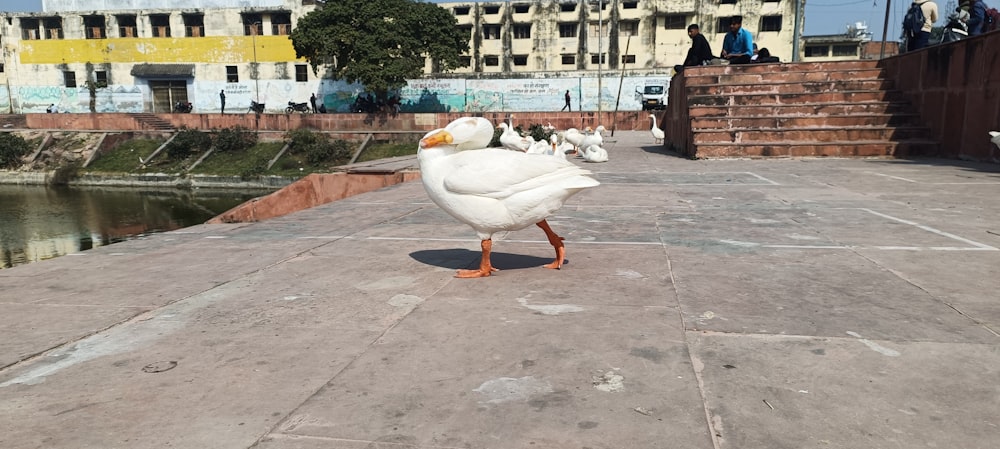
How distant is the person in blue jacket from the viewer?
14.9 meters

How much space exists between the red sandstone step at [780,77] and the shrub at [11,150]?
35.7 m

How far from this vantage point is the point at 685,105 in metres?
14.7

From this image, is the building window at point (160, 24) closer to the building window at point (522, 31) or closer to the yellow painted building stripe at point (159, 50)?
the yellow painted building stripe at point (159, 50)

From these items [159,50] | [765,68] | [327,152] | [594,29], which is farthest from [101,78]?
[765,68]

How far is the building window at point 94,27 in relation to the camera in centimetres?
4706

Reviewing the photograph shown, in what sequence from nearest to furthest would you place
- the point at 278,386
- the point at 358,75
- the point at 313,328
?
the point at 278,386 → the point at 313,328 → the point at 358,75

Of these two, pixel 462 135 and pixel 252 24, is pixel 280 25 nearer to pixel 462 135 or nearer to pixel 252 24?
pixel 252 24

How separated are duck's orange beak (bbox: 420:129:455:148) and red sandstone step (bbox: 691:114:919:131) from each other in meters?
10.2

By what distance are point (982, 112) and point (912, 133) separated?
1.73 meters

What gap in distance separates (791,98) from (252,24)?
42950 mm

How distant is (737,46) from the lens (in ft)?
50.0

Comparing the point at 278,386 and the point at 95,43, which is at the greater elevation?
the point at 95,43

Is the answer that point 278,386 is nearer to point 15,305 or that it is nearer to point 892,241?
point 15,305

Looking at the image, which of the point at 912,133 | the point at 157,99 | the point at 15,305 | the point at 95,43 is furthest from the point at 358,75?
the point at 15,305
